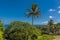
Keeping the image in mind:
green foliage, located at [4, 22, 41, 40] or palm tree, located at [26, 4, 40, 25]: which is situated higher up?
palm tree, located at [26, 4, 40, 25]

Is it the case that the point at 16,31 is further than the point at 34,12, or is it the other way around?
the point at 34,12

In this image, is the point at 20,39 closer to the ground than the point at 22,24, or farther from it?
closer to the ground

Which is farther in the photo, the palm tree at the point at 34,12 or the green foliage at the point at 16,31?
the palm tree at the point at 34,12

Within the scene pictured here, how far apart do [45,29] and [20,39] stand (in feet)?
118

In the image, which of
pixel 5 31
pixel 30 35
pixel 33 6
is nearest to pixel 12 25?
pixel 5 31

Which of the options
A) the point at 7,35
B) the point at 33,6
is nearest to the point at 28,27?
the point at 7,35

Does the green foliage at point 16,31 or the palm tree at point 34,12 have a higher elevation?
the palm tree at point 34,12

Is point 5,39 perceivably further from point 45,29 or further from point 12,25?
point 45,29

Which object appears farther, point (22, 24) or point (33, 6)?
point (33, 6)

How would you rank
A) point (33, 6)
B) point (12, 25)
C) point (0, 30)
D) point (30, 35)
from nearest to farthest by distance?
point (0, 30)
point (12, 25)
point (30, 35)
point (33, 6)

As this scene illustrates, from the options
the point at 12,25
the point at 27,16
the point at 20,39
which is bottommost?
the point at 20,39

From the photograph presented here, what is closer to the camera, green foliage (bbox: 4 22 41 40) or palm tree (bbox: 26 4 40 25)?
green foliage (bbox: 4 22 41 40)

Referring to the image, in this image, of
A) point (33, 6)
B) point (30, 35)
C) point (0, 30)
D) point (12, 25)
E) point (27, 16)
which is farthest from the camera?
point (27, 16)

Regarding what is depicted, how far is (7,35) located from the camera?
57.2 feet
